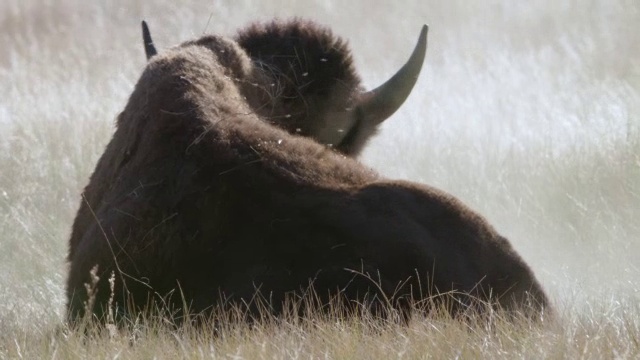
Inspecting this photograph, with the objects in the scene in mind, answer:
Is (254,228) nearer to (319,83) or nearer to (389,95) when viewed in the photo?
(319,83)

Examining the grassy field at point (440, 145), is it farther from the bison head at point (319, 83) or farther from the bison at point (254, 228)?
the bison head at point (319, 83)

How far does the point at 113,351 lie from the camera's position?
4.05 metres

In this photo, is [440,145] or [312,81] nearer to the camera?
[312,81]

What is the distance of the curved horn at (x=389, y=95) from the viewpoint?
19.5 ft

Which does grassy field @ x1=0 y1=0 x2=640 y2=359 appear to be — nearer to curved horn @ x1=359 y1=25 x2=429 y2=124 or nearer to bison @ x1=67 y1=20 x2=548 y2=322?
bison @ x1=67 y1=20 x2=548 y2=322

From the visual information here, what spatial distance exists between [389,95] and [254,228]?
180 cm

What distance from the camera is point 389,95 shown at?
19.8 ft

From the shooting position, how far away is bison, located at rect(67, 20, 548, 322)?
4285 millimetres

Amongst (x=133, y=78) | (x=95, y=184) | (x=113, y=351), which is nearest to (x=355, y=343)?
(x=113, y=351)

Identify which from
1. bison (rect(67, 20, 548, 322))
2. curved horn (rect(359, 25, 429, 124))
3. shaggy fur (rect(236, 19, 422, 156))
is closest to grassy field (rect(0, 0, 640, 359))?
bison (rect(67, 20, 548, 322))

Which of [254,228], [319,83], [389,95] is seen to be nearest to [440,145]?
[389,95]

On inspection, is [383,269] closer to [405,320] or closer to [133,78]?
[405,320]

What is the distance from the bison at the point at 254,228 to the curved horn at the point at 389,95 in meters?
1.10

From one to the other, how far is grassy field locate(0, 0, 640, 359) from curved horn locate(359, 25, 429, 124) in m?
0.75
